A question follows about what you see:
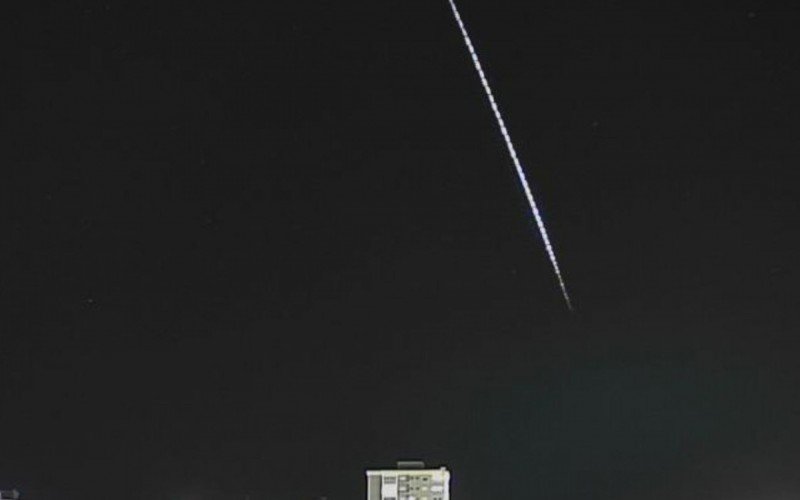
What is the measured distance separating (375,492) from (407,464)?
134 centimetres

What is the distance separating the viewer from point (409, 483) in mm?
19109

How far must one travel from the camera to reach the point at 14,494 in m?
16.7

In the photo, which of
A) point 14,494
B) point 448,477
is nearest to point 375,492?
point 448,477

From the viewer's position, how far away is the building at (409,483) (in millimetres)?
18938

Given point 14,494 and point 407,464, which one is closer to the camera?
point 14,494

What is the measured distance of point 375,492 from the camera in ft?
64.3

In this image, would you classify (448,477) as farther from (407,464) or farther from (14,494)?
(14,494)

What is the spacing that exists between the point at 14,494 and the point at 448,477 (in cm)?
683

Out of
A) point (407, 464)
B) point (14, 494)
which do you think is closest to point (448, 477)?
point (407, 464)

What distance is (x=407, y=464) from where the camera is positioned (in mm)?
18562

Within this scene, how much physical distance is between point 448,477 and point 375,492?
127cm

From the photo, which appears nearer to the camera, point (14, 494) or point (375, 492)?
point (14, 494)

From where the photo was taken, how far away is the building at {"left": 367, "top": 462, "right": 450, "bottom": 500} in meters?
18.9

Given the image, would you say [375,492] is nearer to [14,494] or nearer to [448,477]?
[448,477]
